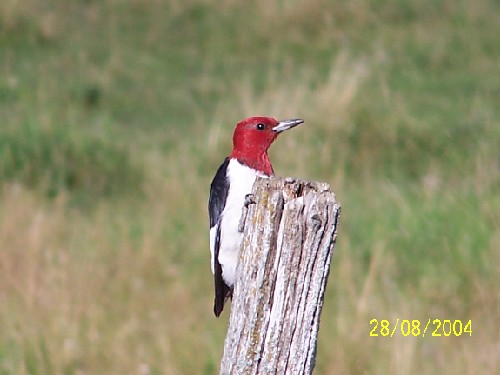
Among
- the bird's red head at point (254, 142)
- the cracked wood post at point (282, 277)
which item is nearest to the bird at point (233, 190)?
the bird's red head at point (254, 142)

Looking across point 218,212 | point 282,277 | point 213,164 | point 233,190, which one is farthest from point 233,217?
point 213,164

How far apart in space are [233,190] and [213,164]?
392cm

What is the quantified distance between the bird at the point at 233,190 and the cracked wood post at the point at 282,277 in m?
0.95

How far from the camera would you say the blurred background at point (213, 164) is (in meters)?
4.54

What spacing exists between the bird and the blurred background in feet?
3.20

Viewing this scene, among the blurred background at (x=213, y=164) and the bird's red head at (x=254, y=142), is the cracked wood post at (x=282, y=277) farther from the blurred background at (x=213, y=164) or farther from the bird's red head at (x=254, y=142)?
the blurred background at (x=213, y=164)

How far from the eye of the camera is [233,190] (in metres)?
3.36

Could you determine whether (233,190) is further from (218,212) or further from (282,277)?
(282,277)

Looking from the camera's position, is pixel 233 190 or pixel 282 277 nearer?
pixel 282 277

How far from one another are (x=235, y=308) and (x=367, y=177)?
5194 millimetres

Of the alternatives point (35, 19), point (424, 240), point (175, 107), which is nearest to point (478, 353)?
point (424, 240)

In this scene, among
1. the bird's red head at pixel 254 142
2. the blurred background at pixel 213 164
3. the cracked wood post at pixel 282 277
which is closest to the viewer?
the cracked wood post at pixel 282 277

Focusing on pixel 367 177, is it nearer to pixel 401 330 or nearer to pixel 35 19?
pixel 401 330

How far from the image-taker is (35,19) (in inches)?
408
